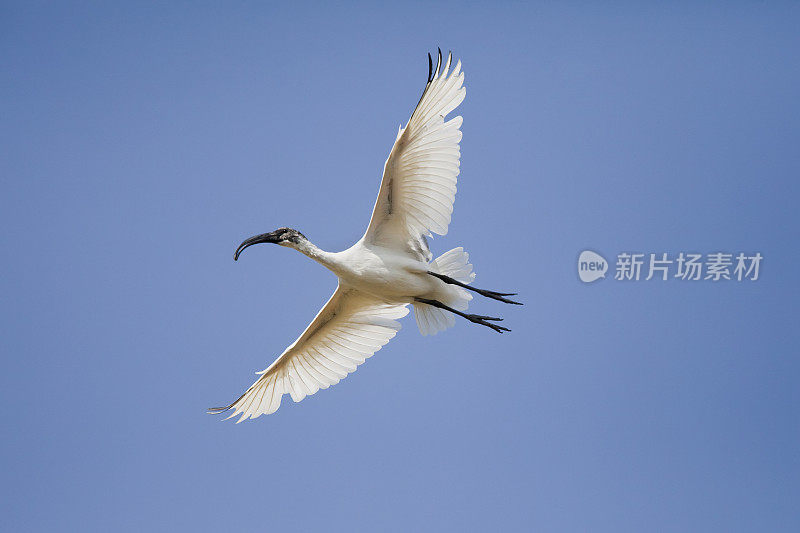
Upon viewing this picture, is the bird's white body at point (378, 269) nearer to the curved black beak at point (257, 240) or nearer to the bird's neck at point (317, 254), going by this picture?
the bird's neck at point (317, 254)

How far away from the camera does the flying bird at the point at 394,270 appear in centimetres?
613

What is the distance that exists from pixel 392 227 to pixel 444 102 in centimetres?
98

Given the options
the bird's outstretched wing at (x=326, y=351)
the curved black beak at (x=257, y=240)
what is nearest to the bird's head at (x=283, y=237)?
the curved black beak at (x=257, y=240)

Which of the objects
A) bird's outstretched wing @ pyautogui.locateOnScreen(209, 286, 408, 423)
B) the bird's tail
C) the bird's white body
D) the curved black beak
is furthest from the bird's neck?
the bird's tail

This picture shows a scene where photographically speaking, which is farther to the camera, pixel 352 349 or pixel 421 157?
pixel 352 349

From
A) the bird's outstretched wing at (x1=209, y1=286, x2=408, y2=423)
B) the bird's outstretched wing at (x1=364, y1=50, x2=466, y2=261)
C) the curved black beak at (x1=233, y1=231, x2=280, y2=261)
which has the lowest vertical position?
the bird's outstretched wing at (x1=209, y1=286, x2=408, y2=423)

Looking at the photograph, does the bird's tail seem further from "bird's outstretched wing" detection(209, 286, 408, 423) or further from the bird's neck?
the bird's neck

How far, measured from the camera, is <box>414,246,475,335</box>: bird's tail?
664 centimetres

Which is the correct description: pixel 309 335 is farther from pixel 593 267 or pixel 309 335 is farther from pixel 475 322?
pixel 593 267

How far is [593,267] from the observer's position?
7.43 m

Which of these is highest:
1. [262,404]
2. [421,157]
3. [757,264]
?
[757,264]

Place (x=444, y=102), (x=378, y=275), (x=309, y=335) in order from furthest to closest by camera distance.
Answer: (x=309, y=335)
(x=378, y=275)
(x=444, y=102)

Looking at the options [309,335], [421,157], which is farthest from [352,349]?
[421,157]

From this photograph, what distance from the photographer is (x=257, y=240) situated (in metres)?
6.67
